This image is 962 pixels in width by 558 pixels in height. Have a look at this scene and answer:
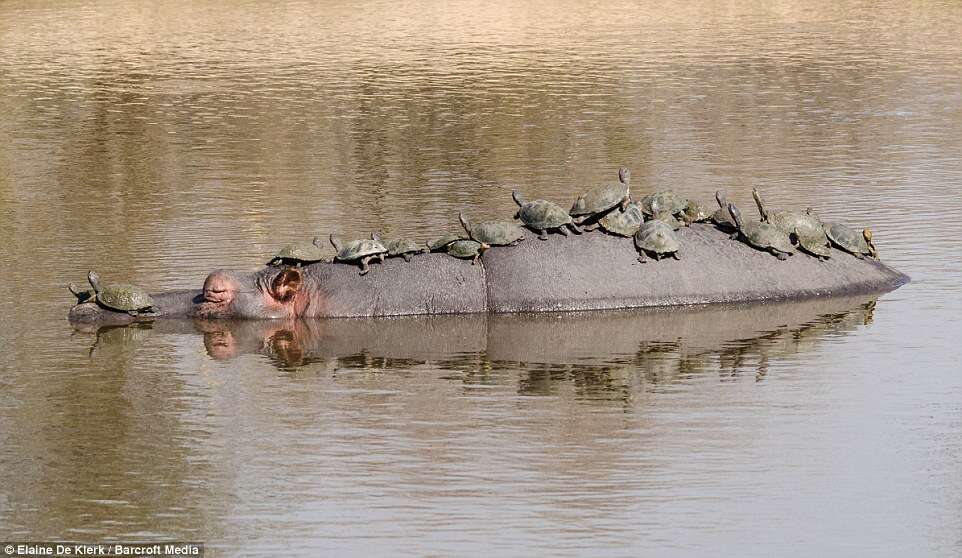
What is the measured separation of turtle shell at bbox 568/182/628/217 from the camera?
12.2 m

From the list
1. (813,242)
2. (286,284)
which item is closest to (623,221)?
(813,242)

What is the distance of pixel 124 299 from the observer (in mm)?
11883

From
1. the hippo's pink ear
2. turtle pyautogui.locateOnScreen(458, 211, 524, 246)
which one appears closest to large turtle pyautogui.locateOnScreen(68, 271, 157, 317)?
the hippo's pink ear

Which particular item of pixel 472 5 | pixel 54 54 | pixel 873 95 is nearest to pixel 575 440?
pixel 873 95

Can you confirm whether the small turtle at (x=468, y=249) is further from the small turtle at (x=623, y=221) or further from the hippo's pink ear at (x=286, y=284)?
the hippo's pink ear at (x=286, y=284)

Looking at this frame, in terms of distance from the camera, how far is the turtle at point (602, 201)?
40.0 feet

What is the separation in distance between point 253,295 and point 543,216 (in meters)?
2.26

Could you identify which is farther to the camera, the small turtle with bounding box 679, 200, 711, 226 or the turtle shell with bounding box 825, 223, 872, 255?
the small turtle with bounding box 679, 200, 711, 226

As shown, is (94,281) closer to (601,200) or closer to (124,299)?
(124,299)

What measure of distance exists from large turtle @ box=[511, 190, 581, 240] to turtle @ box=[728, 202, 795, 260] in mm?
1286

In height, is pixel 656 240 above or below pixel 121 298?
above

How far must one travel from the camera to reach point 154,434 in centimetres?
923

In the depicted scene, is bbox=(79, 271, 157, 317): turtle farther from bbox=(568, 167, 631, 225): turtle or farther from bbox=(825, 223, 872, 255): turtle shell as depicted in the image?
bbox=(825, 223, 872, 255): turtle shell

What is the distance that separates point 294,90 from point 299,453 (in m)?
15.9
